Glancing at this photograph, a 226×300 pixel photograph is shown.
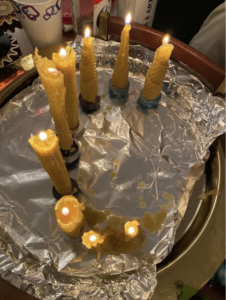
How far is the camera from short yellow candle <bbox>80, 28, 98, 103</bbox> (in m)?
0.49

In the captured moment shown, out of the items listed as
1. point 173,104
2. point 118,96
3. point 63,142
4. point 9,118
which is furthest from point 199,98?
point 9,118

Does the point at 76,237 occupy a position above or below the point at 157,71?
below

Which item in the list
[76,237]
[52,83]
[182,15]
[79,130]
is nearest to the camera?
[52,83]

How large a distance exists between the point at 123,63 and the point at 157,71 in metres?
0.07

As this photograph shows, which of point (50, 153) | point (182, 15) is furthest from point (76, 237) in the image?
point (182, 15)

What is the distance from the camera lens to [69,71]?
44 centimetres

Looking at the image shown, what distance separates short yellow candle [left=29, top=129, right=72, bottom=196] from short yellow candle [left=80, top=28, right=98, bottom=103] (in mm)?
194

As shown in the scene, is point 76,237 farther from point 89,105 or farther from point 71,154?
point 89,105

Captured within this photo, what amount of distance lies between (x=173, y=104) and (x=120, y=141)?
0.17 metres

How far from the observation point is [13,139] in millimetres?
600

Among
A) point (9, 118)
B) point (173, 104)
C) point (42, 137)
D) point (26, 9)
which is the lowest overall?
point (42, 137)

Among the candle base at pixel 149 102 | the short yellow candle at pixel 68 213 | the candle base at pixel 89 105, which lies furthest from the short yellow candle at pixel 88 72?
the short yellow candle at pixel 68 213

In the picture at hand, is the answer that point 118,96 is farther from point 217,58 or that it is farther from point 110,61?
point 217,58

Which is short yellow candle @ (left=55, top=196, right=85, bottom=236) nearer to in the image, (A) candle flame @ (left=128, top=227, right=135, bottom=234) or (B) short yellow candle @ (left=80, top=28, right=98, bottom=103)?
(A) candle flame @ (left=128, top=227, right=135, bottom=234)
